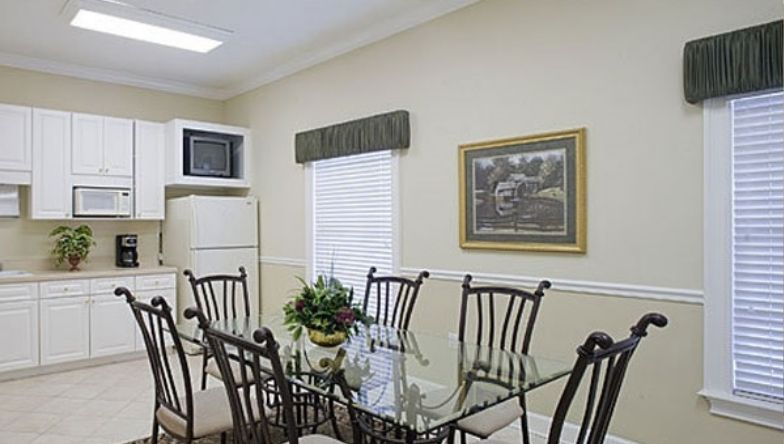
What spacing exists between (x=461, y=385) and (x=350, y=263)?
2661 mm

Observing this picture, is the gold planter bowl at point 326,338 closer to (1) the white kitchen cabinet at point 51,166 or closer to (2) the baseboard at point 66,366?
(2) the baseboard at point 66,366

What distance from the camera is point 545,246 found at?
319 cm

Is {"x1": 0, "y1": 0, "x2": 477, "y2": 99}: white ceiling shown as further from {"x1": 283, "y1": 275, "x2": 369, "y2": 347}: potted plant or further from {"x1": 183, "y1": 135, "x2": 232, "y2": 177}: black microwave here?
{"x1": 283, "y1": 275, "x2": 369, "y2": 347}: potted plant

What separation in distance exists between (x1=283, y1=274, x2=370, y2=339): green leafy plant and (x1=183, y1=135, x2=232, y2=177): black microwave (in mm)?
3300

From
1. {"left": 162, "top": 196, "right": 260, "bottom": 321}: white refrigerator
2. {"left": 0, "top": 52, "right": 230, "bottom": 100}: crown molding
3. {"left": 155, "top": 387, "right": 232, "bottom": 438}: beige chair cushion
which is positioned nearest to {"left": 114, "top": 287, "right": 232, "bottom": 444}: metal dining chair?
{"left": 155, "top": 387, "right": 232, "bottom": 438}: beige chair cushion

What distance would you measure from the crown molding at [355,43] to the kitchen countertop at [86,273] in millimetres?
2182

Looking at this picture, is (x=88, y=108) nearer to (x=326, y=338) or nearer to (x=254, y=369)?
(x=326, y=338)

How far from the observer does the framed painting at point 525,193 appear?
3066mm

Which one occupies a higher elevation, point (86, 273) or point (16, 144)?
point (16, 144)

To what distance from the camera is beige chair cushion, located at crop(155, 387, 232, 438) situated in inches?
92.0

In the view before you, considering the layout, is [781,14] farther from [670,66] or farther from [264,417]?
[264,417]

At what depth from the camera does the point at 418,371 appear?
2336mm

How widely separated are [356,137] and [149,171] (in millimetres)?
2443

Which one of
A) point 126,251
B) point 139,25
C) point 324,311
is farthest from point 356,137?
point 126,251
